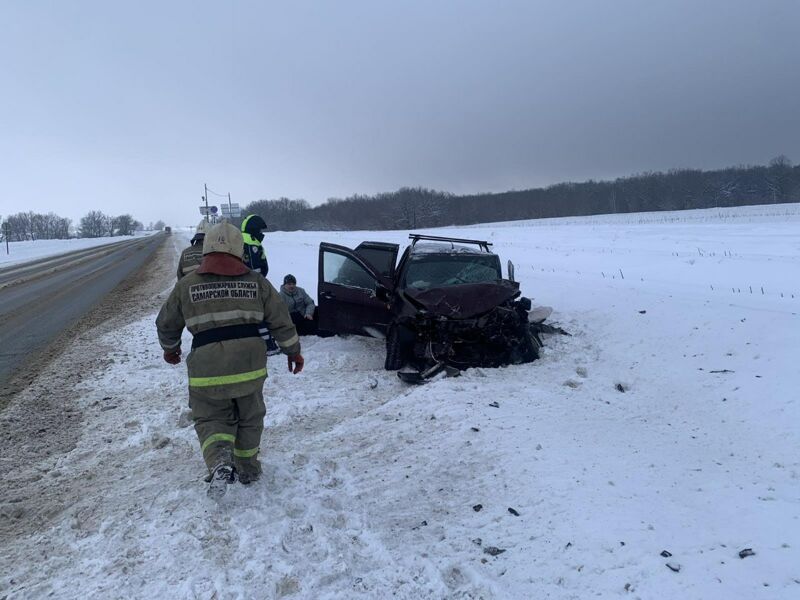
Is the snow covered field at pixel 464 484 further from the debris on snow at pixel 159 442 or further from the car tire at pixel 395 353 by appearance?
the car tire at pixel 395 353

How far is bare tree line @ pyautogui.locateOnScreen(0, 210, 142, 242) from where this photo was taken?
4670 inches

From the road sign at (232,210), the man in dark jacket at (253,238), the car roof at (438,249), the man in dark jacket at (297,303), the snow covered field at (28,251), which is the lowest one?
the man in dark jacket at (297,303)

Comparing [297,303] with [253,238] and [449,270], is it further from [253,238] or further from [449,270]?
[449,270]

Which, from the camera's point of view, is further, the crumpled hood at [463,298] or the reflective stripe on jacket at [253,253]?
the reflective stripe on jacket at [253,253]

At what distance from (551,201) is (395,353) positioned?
3402 inches

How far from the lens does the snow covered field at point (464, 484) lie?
2.50 m

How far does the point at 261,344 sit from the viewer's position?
10.5 feet

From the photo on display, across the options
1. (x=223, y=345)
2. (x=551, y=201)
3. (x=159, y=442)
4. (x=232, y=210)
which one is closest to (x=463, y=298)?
(x=223, y=345)

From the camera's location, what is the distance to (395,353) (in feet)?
19.1

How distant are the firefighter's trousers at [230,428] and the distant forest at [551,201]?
65.0 m

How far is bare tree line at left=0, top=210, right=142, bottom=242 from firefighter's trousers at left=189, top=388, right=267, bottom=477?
466ft

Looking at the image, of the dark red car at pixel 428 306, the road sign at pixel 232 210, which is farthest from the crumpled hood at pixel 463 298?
the road sign at pixel 232 210

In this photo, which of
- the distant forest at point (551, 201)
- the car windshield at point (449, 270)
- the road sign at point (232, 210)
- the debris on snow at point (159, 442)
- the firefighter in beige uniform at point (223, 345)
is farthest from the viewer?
the distant forest at point (551, 201)

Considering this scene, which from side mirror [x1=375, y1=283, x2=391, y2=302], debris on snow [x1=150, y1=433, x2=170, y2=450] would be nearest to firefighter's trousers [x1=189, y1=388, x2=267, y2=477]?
debris on snow [x1=150, y1=433, x2=170, y2=450]
